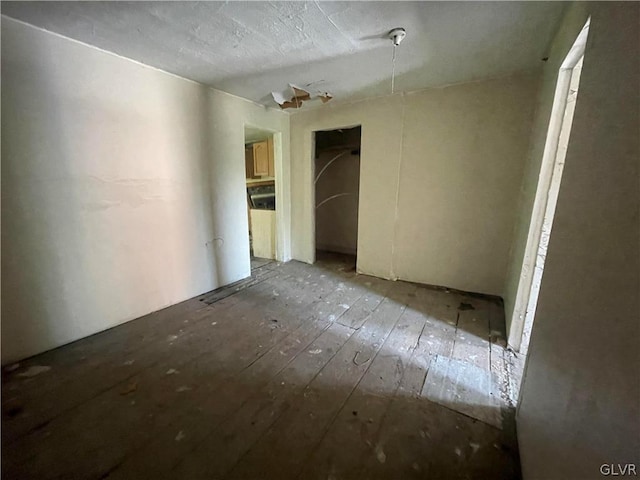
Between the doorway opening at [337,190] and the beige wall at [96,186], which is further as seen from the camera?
the doorway opening at [337,190]

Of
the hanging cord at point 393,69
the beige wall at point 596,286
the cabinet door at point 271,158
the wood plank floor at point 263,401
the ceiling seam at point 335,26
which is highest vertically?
the hanging cord at point 393,69

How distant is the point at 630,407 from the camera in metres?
0.47

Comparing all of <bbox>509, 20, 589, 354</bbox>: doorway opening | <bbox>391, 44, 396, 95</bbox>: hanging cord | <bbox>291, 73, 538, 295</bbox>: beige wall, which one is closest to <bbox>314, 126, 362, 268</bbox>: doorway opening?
<bbox>291, 73, 538, 295</bbox>: beige wall

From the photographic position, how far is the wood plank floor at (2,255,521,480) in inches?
43.7

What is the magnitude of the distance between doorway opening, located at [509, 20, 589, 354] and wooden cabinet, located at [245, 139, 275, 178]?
10.7 ft

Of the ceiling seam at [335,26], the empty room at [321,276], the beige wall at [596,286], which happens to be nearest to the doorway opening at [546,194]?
the empty room at [321,276]

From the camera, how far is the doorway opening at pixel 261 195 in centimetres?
401

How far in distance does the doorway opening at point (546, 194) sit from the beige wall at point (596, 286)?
0.62m

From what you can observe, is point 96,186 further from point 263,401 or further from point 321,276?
point 321,276

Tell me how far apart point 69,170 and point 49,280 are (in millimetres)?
789

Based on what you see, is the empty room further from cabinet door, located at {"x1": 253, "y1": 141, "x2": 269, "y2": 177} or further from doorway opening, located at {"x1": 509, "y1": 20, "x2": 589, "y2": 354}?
cabinet door, located at {"x1": 253, "y1": 141, "x2": 269, "y2": 177}

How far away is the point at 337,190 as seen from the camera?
4660mm

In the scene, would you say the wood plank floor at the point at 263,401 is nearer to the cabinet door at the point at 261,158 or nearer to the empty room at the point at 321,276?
the empty room at the point at 321,276

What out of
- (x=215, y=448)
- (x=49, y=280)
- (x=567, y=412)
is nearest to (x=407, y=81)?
(x=567, y=412)
